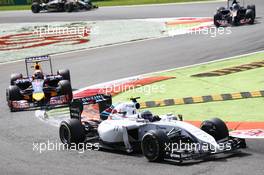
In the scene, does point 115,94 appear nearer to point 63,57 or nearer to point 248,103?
point 248,103

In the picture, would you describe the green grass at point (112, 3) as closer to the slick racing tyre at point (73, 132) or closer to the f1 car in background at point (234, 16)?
the f1 car in background at point (234, 16)

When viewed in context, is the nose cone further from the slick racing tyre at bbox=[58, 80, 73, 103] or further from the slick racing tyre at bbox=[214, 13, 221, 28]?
the slick racing tyre at bbox=[214, 13, 221, 28]

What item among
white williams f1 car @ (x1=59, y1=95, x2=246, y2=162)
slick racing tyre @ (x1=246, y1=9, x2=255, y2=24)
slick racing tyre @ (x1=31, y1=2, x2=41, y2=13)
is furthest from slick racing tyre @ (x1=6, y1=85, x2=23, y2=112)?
slick racing tyre @ (x1=31, y1=2, x2=41, y2=13)

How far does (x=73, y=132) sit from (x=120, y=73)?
Answer: 1044 centimetres

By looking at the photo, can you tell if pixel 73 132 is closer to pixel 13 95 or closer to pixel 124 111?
pixel 124 111

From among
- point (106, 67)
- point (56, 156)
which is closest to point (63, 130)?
point (56, 156)

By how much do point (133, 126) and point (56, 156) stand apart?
1.81m

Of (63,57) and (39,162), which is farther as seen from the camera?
(63,57)

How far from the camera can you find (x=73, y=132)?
14.6 m

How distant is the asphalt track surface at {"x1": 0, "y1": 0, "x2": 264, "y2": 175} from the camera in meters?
12.5

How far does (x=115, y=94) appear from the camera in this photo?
20.8 metres

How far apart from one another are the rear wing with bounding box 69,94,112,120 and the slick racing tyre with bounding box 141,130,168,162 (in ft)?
8.72

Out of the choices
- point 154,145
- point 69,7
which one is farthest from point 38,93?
point 69,7

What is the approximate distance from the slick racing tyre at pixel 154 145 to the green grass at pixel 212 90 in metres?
3.84
